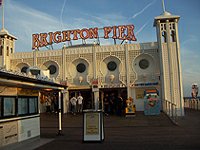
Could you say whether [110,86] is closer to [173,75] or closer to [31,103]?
[173,75]

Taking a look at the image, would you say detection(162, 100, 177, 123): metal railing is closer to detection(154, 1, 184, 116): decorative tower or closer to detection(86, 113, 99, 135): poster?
detection(154, 1, 184, 116): decorative tower

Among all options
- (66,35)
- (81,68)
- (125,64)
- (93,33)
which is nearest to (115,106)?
(125,64)

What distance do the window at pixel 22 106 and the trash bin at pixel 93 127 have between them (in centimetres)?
239

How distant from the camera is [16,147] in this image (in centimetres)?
819

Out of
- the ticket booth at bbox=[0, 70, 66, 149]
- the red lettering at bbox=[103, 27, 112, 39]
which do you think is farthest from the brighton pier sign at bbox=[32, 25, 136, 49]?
the ticket booth at bbox=[0, 70, 66, 149]

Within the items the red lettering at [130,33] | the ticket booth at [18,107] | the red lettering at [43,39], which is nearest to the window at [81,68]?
the red lettering at [43,39]

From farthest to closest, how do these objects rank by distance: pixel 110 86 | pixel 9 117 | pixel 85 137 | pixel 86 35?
pixel 86 35, pixel 110 86, pixel 85 137, pixel 9 117

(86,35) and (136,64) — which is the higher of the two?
(86,35)

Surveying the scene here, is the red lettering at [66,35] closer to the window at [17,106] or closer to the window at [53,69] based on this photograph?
the window at [53,69]

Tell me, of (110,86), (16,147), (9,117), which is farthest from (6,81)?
(110,86)

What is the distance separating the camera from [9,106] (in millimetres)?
7977

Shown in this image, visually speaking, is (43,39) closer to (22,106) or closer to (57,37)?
(57,37)

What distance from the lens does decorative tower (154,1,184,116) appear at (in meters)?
21.5

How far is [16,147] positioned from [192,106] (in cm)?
2438
